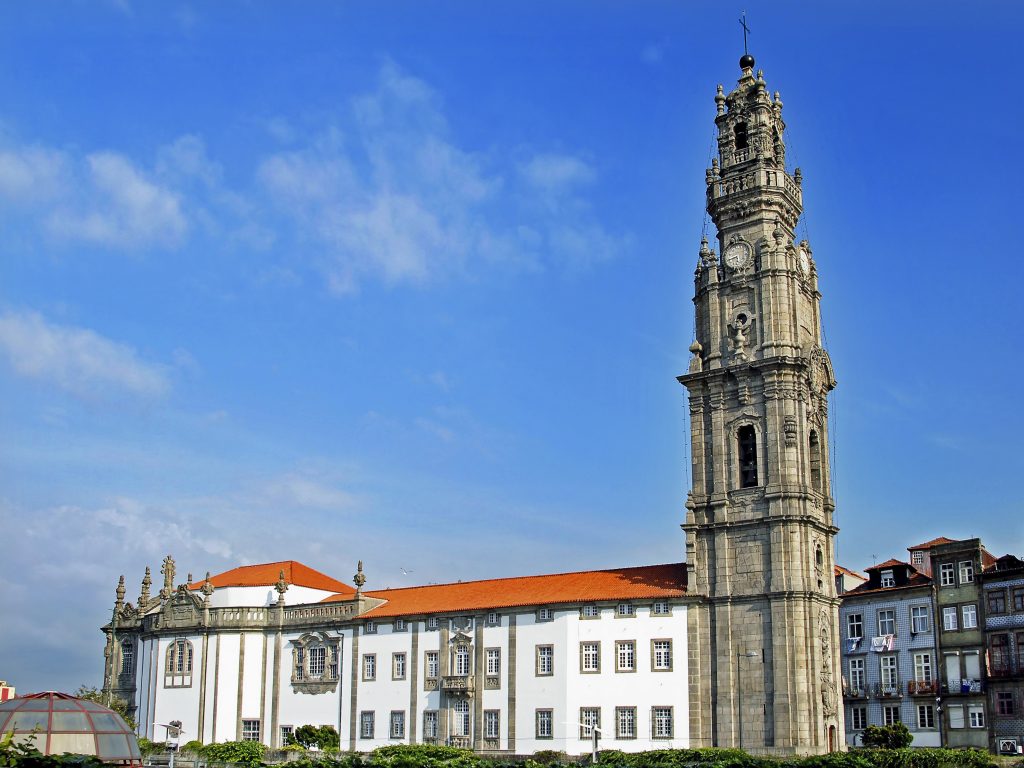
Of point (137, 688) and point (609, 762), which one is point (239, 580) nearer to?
point (137, 688)

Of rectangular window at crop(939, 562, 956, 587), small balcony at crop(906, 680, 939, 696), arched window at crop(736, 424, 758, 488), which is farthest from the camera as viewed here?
rectangular window at crop(939, 562, 956, 587)

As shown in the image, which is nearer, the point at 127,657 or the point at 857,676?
the point at 857,676

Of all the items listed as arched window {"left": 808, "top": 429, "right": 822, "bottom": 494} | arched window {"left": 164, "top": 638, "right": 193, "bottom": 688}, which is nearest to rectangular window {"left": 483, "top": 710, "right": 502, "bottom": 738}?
arched window {"left": 808, "top": 429, "right": 822, "bottom": 494}

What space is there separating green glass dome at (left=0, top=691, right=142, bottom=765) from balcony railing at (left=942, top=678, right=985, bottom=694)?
50273 mm

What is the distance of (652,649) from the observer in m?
55.7

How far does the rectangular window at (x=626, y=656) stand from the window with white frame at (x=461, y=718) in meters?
9.03

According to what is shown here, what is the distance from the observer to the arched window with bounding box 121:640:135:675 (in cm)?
7506

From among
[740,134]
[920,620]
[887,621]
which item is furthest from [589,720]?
[740,134]

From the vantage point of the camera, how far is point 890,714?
219 ft

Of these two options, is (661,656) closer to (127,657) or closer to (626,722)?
(626,722)

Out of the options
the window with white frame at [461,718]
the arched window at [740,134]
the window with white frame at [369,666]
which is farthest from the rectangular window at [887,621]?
the window with white frame at [369,666]

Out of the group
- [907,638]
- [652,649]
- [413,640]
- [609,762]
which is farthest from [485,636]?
[907,638]

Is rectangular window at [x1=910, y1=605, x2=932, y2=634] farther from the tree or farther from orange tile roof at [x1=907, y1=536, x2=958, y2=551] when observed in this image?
the tree

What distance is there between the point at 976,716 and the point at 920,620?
6.23 m
